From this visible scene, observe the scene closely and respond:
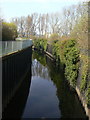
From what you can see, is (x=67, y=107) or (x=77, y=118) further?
(x=67, y=107)

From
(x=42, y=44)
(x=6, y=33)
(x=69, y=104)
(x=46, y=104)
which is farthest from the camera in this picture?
(x=42, y=44)

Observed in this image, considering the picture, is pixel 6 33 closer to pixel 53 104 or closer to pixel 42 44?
pixel 53 104

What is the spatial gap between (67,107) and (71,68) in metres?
3.55

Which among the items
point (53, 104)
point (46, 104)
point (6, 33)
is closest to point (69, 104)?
point (53, 104)

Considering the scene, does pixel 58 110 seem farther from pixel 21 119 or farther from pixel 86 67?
pixel 86 67

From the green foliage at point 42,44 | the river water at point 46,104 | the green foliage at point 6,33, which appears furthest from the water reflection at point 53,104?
the green foliage at point 42,44

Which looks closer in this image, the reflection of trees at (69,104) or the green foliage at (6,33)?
the reflection of trees at (69,104)

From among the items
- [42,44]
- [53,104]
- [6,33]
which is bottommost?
[53,104]

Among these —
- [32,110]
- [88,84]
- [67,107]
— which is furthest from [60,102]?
[88,84]

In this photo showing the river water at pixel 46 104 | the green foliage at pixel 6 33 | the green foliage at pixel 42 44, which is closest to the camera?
the river water at pixel 46 104

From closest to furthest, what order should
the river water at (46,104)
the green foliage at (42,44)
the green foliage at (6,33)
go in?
the river water at (46,104), the green foliage at (6,33), the green foliage at (42,44)

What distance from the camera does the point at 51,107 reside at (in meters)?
11.5

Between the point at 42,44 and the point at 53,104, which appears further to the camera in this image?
the point at 42,44

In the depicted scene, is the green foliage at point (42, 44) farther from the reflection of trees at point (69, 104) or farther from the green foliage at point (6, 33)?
the reflection of trees at point (69, 104)
